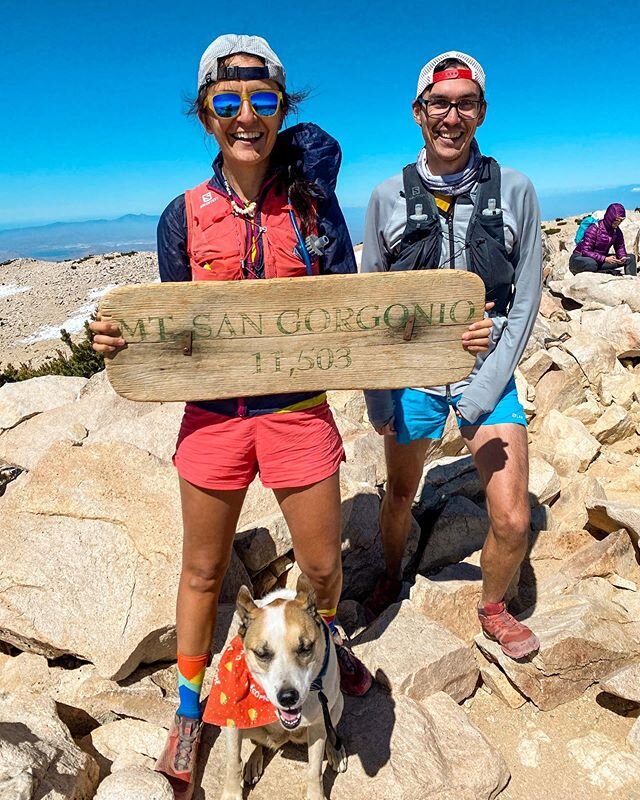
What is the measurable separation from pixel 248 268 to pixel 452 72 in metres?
1.69

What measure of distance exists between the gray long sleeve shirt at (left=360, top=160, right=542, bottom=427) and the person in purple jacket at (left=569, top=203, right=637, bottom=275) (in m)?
14.6

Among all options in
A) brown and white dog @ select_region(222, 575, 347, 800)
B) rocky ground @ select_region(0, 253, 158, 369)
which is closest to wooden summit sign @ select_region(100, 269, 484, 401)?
brown and white dog @ select_region(222, 575, 347, 800)

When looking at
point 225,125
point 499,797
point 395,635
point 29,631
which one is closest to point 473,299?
point 225,125

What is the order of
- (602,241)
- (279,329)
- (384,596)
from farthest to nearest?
1. (602,241)
2. (384,596)
3. (279,329)

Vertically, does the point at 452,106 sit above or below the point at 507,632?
above

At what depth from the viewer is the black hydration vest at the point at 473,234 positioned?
12.2 feet

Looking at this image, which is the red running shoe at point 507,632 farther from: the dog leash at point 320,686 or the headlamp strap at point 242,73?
the headlamp strap at point 242,73

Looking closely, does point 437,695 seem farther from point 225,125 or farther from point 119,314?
point 225,125

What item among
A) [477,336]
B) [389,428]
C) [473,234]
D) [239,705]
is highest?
[473,234]

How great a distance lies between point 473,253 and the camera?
3.76 metres

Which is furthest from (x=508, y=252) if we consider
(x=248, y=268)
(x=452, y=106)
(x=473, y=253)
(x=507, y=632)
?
(x=507, y=632)

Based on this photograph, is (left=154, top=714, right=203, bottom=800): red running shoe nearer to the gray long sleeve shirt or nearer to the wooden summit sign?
the wooden summit sign

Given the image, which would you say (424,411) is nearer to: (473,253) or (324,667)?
(473,253)

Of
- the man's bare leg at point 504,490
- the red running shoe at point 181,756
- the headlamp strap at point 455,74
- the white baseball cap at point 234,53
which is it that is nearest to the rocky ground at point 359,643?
the red running shoe at point 181,756
